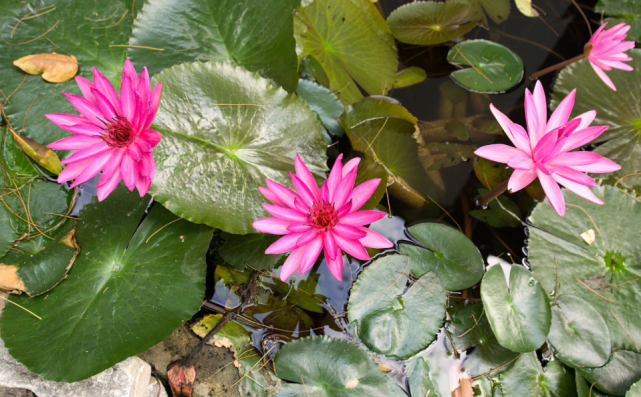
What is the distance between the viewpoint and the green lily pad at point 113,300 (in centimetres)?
154

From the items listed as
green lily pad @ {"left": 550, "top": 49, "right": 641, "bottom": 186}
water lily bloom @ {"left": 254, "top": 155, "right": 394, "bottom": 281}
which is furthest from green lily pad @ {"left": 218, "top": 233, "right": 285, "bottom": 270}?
green lily pad @ {"left": 550, "top": 49, "right": 641, "bottom": 186}

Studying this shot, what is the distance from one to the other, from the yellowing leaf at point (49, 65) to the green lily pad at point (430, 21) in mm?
2103

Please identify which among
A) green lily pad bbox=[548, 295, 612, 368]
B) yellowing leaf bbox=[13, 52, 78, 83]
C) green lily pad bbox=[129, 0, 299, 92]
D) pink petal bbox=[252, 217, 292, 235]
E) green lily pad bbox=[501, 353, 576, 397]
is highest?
green lily pad bbox=[129, 0, 299, 92]

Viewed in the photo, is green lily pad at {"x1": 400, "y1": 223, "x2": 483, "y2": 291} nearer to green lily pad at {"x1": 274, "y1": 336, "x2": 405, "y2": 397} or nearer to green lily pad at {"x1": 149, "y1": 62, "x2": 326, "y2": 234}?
green lily pad at {"x1": 274, "y1": 336, "x2": 405, "y2": 397}

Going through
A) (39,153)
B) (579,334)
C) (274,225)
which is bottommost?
(579,334)

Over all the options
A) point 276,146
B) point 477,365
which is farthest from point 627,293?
point 276,146

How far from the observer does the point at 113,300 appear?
1590 millimetres

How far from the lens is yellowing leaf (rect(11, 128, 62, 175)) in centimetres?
183

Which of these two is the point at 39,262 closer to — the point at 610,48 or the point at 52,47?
the point at 52,47

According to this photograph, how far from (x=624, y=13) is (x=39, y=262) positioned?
4377mm

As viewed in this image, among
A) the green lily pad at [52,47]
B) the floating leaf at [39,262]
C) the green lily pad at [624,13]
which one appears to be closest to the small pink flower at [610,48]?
the green lily pad at [624,13]

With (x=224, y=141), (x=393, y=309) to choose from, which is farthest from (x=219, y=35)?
(x=393, y=309)

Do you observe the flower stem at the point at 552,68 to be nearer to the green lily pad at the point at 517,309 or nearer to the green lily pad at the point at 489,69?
the green lily pad at the point at 489,69

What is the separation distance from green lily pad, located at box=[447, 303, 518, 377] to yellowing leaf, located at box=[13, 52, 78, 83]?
2.58m
